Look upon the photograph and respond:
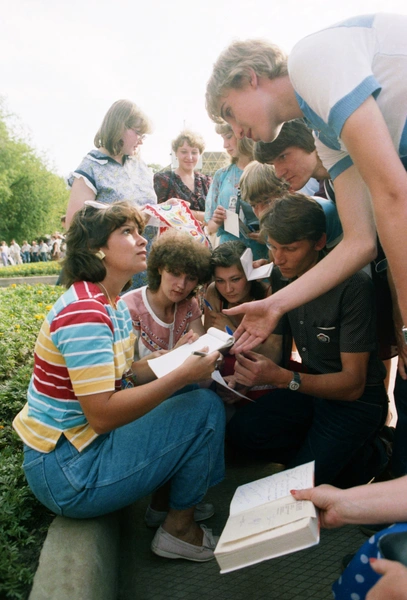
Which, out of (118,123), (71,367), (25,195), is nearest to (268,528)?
(71,367)

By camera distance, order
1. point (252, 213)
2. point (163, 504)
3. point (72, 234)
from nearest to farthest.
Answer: point (72, 234) → point (163, 504) → point (252, 213)

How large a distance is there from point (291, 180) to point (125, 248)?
3.44ft

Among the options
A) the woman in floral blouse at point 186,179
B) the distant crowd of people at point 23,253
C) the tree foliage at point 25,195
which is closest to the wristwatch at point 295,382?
the woman in floral blouse at point 186,179

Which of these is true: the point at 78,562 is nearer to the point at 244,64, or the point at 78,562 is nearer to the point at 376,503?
the point at 376,503

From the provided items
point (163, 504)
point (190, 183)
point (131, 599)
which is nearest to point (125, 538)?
point (163, 504)

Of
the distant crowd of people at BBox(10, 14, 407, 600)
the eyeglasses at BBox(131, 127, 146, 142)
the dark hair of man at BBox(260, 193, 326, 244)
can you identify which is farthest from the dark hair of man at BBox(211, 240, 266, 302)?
the eyeglasses at BBox(131, 127, 146, 142)

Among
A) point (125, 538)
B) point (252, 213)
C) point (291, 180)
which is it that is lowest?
point (125, 538)

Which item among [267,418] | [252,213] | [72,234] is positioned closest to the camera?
[72,234]

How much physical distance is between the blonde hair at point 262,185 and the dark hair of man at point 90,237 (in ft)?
Result: 3.40

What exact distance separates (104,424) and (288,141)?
170 cm

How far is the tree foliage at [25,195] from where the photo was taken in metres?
33.6

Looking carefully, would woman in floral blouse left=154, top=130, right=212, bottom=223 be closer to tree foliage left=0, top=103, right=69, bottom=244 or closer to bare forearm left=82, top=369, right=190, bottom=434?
bare forearm left=82, top=369, right=190, bottom=434

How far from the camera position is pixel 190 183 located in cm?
472

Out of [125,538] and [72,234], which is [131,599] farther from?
[72,234]
